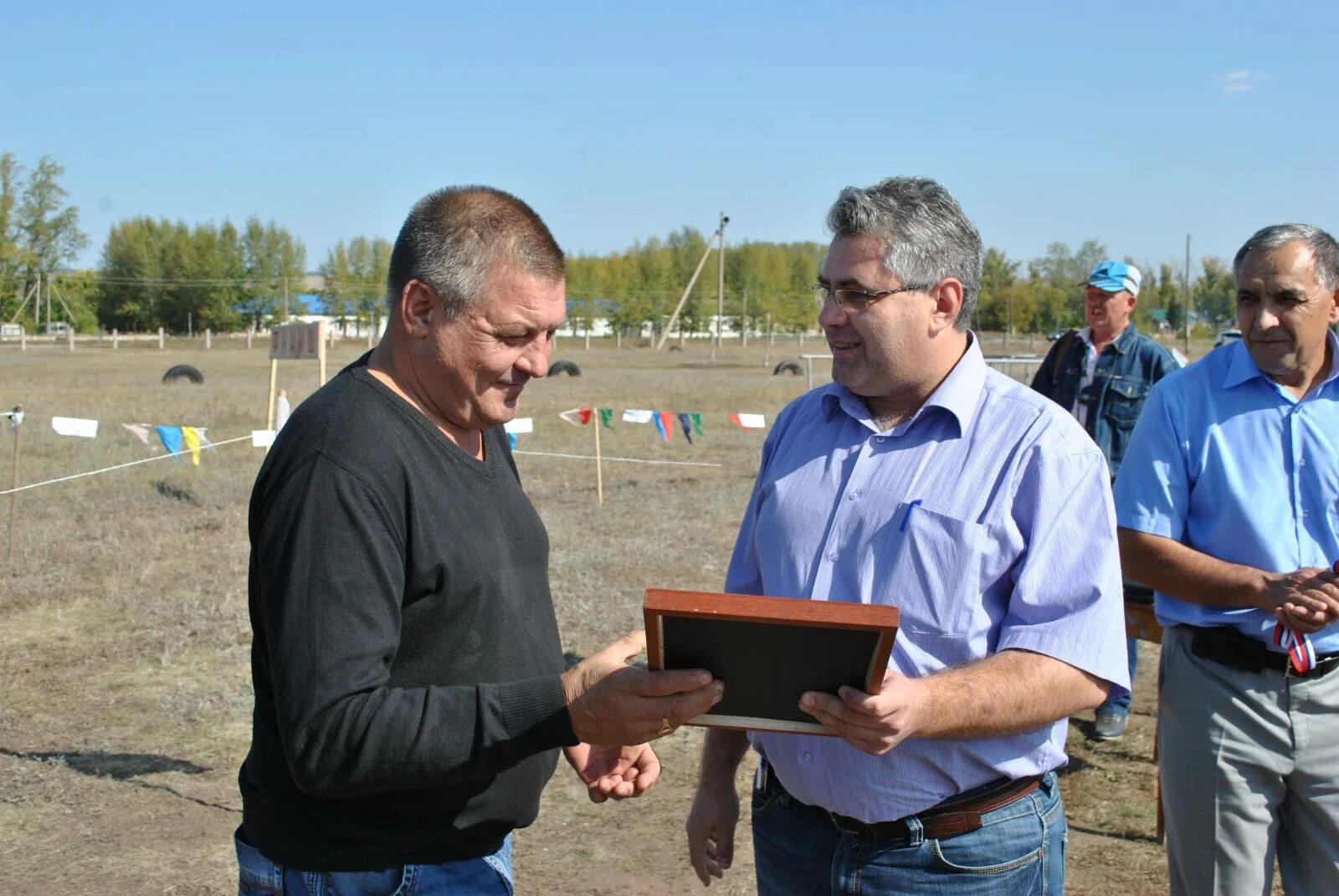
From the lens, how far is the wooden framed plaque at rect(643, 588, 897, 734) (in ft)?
5.43

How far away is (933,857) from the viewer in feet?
7.39

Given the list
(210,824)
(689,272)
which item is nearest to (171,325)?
(689,272)

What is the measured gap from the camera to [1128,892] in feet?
14.7

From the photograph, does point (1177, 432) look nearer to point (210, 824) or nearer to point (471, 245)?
point (471, 245)

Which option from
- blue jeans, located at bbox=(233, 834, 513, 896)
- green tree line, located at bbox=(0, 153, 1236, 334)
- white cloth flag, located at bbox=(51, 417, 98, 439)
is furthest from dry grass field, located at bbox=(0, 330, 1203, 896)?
green tree line, located at bbox=(0, 153, 1236, 334)

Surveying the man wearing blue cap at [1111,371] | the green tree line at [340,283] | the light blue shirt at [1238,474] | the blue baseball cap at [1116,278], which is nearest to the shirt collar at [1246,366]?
the light blue shirt at [1238,474]

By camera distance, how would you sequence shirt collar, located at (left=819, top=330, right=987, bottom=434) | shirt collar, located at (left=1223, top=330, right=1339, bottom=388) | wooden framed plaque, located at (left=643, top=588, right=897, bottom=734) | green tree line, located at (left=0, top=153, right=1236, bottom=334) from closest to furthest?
1. wooden framed plaque, located at (left=643, top=588, right=897, bottom=734)
2. shirt collar, located at (left=819, top=330, right=987, bottom=434)
3. shirt collar, located at (left=1223, top=330, right=1339, bottom=388)
4. green tree line, located at (left=0, top=153, right=1236, bottom=334)

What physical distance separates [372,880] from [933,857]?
3.50 ft

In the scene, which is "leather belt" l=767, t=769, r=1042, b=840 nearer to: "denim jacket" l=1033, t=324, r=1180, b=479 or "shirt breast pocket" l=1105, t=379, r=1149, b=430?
"denim jacket" l=1033, t=324, r=1180, b=479

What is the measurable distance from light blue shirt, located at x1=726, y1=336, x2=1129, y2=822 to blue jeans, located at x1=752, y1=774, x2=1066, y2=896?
8cm

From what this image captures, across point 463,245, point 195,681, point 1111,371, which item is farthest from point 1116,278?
point 195,681

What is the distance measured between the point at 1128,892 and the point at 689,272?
85.6 meters

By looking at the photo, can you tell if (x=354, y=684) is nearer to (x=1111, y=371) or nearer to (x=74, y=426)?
(x=1111, y=371)

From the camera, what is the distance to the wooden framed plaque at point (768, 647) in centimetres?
166
